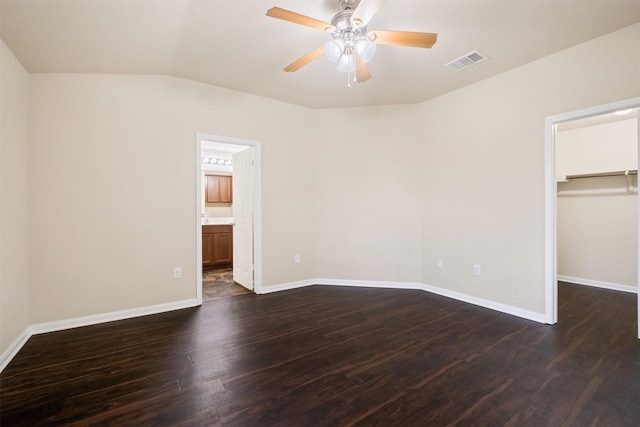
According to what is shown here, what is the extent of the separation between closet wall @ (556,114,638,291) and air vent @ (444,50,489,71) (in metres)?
2.82

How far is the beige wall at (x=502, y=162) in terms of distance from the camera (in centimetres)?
260

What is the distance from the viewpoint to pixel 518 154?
3.13 metres

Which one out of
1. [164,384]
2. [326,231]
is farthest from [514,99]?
[164,384]

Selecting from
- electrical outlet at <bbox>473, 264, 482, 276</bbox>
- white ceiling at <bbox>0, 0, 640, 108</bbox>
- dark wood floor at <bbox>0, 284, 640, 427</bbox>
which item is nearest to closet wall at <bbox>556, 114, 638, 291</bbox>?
dark wood floor at <bbox>0, 284, 640, 427</bbox>

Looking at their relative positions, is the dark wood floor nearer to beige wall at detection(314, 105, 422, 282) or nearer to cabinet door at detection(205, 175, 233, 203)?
beige wall at detection(314, 105, 422, 282)

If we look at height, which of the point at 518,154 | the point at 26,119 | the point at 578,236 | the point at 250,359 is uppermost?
the point at 26,119

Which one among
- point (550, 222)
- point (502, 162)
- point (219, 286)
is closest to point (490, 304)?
point (550, 222)

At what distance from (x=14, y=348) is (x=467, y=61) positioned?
4.94 meters

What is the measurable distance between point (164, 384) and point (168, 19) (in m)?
2.73

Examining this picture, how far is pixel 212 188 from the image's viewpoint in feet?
20.8

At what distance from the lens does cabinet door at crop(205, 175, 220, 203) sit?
627 centimetres

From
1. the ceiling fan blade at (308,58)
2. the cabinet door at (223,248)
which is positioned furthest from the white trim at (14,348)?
the ceiling fan blade at (308,58)

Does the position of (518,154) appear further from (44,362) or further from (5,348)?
(5,348)

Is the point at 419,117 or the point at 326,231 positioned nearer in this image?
the point at 419,117
